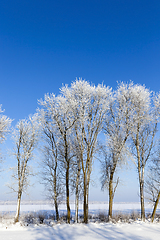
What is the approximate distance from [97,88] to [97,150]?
4.96m

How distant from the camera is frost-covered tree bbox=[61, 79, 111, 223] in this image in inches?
591

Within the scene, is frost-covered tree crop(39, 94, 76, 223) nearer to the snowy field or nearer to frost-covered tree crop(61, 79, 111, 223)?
frost-covered tree crop(61, 79, 111, 223)

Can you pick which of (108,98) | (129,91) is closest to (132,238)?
(108,98)

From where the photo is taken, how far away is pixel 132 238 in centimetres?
753

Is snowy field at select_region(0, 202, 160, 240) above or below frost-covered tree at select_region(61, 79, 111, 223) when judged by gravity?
below

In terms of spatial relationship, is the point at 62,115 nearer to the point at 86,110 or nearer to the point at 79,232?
the point at 86,110

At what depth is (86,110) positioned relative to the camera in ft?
51.3

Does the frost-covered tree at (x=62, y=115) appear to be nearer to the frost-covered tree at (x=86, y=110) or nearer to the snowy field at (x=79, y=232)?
the frost-covered tree at (x=86, y=110)

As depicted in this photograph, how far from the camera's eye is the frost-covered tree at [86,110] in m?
15.0

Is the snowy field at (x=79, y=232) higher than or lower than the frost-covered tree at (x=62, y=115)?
lower

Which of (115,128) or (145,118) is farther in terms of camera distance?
(115,128)

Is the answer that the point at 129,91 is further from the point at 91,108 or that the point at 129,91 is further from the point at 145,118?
the point at 91,108

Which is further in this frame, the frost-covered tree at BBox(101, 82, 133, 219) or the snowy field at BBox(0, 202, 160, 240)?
the frost-covered tree at BBox(101, 82, 133, 219)

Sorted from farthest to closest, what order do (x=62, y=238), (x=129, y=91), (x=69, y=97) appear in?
1. (x=129, y=91)
2. (x=69, y=97)
3. (x=62, y=238)
